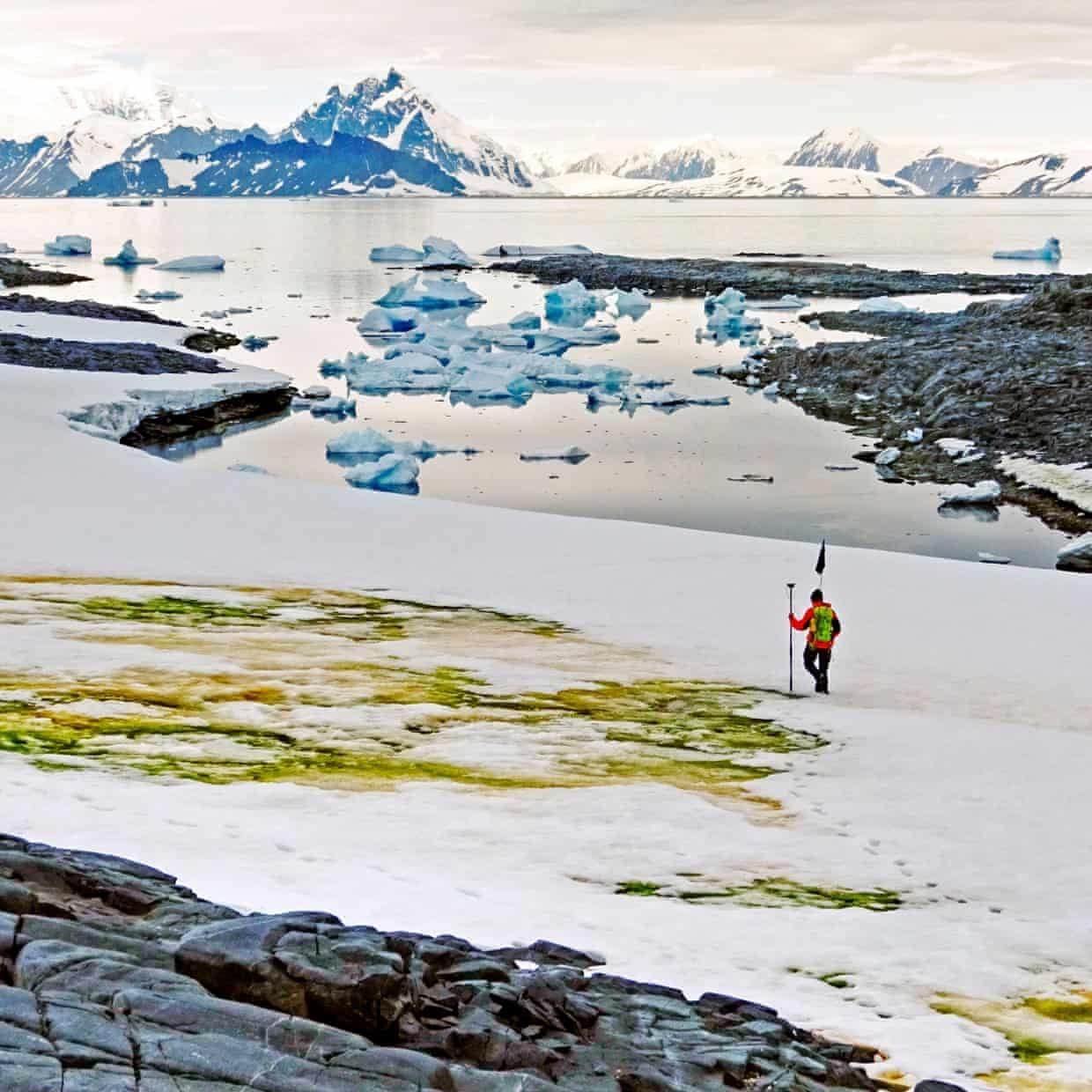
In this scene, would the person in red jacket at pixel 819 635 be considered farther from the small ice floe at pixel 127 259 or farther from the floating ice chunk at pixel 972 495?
the small ice floe at pixel 127 259

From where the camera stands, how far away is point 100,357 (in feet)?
165

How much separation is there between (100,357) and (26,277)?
50.1 meters

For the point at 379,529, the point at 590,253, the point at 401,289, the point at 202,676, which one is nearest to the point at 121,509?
the point at 379,529

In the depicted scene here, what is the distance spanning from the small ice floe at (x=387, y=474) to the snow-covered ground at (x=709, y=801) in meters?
12.2

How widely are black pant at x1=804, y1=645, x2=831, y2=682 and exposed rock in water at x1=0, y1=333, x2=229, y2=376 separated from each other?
118 ft

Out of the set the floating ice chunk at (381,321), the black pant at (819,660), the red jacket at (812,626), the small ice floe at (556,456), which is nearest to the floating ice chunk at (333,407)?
the small ice floe at (556,456)

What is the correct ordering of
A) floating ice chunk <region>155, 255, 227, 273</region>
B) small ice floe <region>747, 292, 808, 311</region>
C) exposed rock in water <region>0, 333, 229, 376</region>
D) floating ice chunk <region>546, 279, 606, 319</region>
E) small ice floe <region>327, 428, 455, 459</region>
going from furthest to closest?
floating ice chunk <region>155, 255, 227, 273</region>
small ice floe <region>747, 292, 808, 311</region>
floating ice chunk <region>546, 279, 606, 319</region>
exposed rock in water <region>0, 333, 229, 376</region>
small ice floe <region>327, 428, 455, 459</region>

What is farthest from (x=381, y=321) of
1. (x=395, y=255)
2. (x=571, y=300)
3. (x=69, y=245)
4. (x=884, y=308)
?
(x=69, y=245)

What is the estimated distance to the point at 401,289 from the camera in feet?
257

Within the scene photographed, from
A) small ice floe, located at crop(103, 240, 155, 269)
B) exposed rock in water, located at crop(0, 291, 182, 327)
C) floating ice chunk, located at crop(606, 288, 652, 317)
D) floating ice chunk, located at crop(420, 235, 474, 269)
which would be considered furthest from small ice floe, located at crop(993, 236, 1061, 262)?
exposed rock in water, located at crop(0, 291, 182, 327)

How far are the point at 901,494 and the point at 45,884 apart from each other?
3000 centimetres

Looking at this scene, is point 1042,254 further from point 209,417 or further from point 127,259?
point 209,417

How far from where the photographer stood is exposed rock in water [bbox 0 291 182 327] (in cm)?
6406

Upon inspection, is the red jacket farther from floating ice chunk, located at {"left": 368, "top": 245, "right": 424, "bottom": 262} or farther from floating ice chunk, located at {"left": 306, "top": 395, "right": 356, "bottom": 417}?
floating ice chunk, located at {"left": 368, "top": 245, "right": 424, "bottom": 262}
